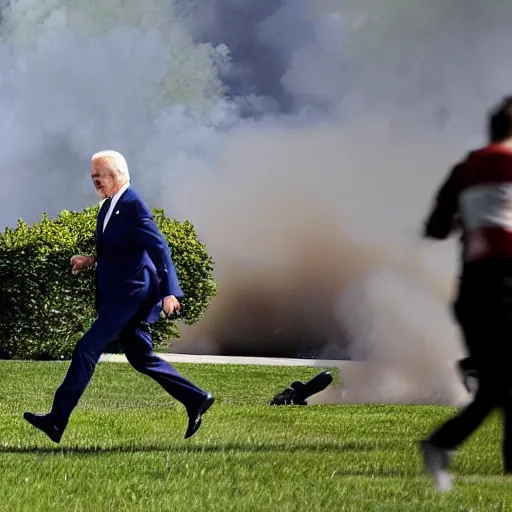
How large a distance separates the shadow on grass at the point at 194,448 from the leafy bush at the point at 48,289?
61.7 feet

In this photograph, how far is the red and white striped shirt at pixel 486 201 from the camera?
4.30 metres

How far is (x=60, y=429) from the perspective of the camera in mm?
6973

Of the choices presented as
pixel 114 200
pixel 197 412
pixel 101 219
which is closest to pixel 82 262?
pixel 101 219

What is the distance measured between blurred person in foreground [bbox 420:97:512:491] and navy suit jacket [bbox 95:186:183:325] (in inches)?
103

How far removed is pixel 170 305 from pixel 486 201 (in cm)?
271

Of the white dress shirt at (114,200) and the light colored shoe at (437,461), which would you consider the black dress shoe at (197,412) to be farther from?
the light colored shoe at (437,461)

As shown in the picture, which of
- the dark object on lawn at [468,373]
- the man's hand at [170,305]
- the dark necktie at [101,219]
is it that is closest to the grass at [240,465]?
the dark object on lawn at [468,373]

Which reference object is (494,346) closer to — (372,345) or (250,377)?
(372,345)

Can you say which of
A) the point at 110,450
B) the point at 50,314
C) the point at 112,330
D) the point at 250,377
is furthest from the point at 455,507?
the point at 50,314

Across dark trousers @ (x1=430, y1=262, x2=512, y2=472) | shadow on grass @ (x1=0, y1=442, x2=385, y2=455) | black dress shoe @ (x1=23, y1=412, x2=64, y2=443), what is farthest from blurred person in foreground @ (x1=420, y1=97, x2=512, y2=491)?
black dress shoe @ (x1=23, y1=412, x2=64, y2=443)

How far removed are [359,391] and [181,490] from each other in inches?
580

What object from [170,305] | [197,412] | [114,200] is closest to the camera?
[170,305]

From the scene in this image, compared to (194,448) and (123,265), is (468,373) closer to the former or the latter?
(123,265)

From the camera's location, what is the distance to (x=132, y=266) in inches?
260
